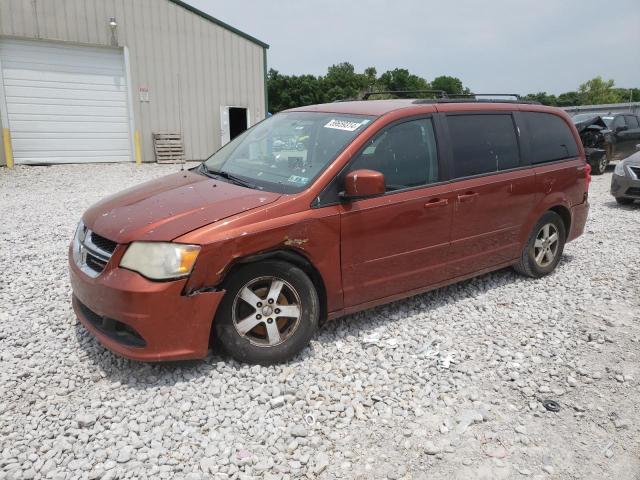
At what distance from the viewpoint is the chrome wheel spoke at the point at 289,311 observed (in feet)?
10.8

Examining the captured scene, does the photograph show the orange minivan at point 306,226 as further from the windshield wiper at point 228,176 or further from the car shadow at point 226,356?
the car shadow at point 226,356

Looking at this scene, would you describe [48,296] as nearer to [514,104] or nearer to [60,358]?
[60,358]

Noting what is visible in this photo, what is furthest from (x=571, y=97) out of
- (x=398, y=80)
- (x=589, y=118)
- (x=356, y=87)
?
(x=589, y=118)

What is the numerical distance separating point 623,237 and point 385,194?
5.16m

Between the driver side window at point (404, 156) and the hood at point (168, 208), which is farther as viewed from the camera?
the driver side window at point (404, 156)

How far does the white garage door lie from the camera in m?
13.1

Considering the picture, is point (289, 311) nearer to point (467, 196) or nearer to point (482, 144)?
point (467, 196)

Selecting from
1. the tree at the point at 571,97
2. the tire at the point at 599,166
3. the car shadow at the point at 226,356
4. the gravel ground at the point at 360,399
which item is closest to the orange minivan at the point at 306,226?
the car shadow at the point at 226,356

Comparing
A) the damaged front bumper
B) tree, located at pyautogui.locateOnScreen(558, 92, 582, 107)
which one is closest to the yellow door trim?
the damaged front bumper

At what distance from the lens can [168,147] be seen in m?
15.4

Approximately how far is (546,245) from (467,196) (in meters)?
1.55

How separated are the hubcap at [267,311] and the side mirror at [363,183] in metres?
0.77

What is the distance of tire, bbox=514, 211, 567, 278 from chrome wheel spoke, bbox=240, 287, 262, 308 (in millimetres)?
3043

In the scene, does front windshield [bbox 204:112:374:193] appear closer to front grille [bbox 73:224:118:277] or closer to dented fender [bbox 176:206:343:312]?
dented fender [bbox 176:206:343:312]
